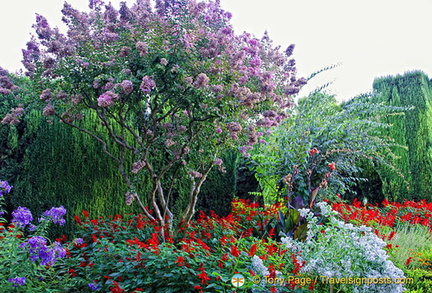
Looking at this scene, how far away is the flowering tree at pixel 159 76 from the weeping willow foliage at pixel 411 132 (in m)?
5.71

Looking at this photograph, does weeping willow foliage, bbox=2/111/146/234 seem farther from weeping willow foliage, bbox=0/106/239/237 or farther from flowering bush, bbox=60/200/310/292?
flowering bush, bbox=60/200/310/292

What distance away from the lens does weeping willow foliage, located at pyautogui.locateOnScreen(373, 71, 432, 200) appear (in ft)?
27.7

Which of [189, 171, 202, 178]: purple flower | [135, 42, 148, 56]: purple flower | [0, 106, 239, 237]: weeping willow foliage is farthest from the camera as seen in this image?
[0, 106, 239, 237]: weeping willow foliage

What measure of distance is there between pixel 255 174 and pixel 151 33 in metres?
3.27

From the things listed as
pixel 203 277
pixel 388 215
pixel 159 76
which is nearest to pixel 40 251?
pixel 203 277

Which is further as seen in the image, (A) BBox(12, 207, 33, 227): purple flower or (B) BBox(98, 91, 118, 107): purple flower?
(B) BBox(98, 91, 118, 107): purple flower

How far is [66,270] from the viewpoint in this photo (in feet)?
9.97

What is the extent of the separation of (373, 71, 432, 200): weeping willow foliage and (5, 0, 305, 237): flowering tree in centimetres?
571

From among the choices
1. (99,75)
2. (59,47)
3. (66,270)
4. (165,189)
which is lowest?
(66,270)

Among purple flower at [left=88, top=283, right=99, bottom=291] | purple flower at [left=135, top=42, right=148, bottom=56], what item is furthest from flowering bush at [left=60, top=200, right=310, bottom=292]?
purple flower at [left=135, top=42, right=148, bottom=56]

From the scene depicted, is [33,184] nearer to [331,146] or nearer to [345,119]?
[331,146]

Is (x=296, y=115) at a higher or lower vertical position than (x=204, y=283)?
higher

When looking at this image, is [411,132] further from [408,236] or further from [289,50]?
[289,50]

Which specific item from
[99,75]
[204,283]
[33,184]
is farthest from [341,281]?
[33,184]
